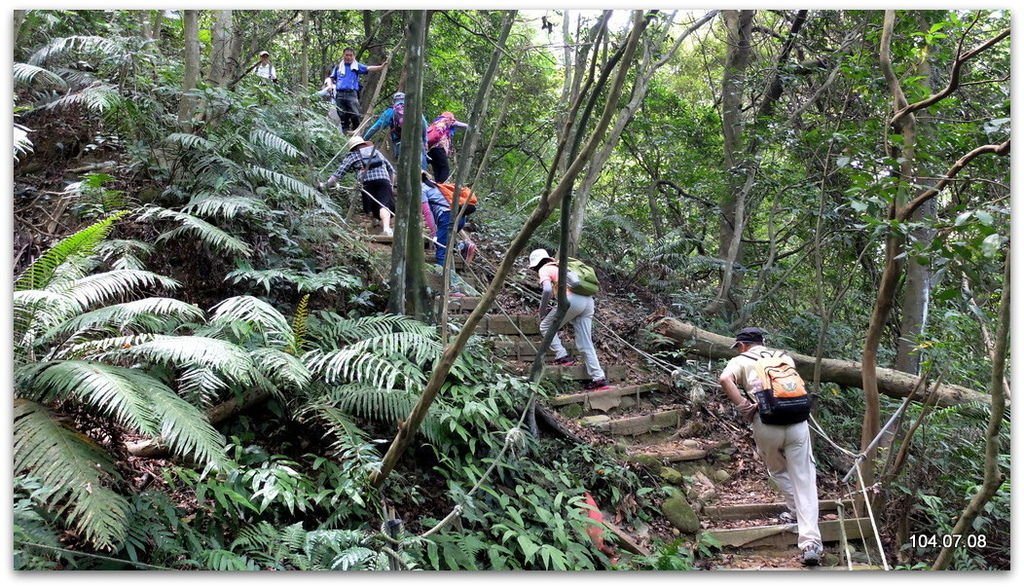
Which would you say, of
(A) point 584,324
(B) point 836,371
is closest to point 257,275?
(A) point 584,324

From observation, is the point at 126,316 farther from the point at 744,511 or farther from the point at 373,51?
the point at 373,51

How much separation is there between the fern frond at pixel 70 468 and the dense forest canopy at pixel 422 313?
2 centimetres

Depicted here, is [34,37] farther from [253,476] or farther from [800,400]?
[800,400]

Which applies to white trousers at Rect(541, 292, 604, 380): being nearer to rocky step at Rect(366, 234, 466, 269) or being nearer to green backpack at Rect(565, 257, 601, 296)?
green backpack at Rect(565, 257, 601, 296)

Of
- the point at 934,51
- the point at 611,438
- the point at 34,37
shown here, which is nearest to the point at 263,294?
the point at 611,438

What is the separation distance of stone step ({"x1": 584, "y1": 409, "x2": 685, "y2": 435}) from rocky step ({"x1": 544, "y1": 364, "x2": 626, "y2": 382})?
0.56 metres

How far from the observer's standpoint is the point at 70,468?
2.58m

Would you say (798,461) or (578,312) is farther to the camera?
(578,312)

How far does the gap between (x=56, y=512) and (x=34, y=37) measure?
5.15m

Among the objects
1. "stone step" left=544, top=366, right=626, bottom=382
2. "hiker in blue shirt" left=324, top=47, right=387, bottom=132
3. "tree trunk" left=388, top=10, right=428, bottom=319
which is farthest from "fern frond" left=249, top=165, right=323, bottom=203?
"hiker in blue shirt" left=324, top=47, right=387, bottom=132

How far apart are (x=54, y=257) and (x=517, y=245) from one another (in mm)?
2292

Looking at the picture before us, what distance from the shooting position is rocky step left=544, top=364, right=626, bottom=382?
20.8 ft

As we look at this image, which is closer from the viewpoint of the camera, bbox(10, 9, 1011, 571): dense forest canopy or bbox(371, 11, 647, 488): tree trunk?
bbox(371, 11, 647, 488): tree trunk

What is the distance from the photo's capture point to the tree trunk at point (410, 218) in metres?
4.90
